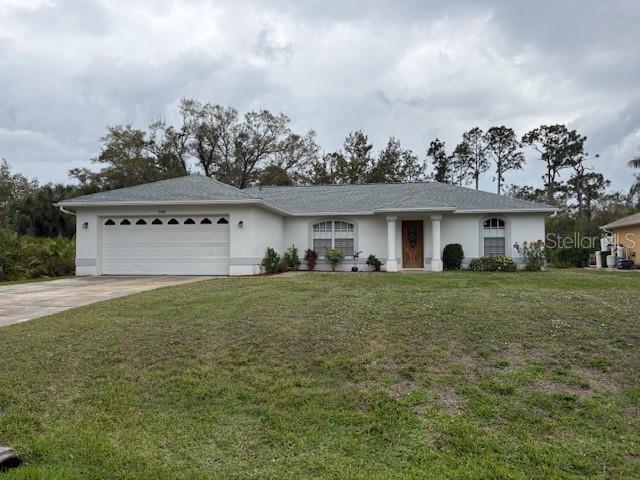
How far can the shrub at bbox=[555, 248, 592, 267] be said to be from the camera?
22.6m

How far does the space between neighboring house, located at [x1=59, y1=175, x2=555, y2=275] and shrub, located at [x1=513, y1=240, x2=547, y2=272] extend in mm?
324

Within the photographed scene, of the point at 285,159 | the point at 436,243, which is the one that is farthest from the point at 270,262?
the point at 285,159

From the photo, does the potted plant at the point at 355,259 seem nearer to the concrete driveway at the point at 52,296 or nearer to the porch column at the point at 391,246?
the porch column at the point at 391,246

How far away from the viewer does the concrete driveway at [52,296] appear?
770 centimetres

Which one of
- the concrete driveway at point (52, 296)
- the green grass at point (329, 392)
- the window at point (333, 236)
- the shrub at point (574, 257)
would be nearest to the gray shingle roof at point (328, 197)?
the window at point (333, 236)

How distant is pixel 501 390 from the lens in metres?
4.13

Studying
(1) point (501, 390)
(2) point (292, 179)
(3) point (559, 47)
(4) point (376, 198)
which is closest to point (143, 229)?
(4) point (376, 198)

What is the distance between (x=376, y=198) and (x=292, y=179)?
18289mm

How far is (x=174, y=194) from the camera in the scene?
15.0 meters

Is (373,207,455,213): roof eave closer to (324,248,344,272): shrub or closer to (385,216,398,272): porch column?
(385,216,398,272): porch column

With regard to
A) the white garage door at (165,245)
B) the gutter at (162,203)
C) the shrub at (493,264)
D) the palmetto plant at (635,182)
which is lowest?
the shrub at (493,264)

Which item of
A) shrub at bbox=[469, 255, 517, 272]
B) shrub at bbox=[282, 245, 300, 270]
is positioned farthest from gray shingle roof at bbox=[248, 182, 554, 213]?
shrub at bbox=[469, 255, 517, 272]

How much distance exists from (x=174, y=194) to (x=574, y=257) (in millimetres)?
20342

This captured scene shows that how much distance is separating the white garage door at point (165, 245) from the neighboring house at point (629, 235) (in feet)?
60.8
